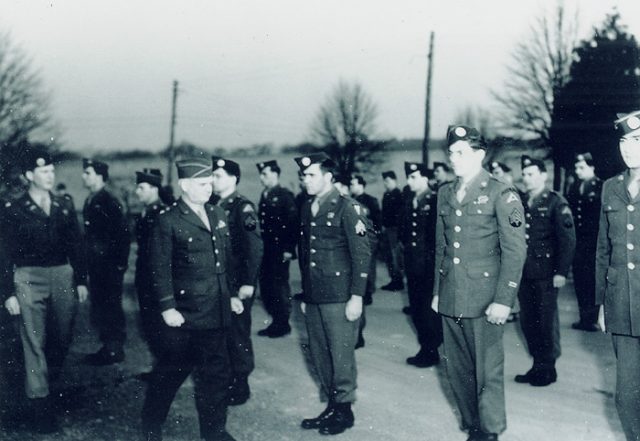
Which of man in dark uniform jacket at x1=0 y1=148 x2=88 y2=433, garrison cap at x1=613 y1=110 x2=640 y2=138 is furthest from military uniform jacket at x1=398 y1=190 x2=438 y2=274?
man in dark uniform jacket at x1=0 y1=148 x2=88 y2=433

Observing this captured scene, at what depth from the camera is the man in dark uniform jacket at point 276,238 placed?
861cm

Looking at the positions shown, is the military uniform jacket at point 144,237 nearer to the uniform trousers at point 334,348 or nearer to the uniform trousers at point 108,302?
the uniform trousers at point 108,302

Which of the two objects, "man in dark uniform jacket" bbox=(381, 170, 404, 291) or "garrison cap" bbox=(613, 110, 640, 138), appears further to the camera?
"man in dark uniform jacket" bbox=(381, 170, 404, 291)

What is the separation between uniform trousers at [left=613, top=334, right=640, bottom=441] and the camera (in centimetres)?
407

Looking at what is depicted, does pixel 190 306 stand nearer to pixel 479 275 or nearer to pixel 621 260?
pixel 479 275

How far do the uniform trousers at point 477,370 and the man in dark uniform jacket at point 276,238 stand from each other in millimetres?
3985

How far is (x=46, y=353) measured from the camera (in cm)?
563

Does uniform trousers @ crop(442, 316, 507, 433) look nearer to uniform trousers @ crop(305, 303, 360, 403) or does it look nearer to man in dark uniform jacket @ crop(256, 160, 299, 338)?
uniform trousers @ crop(305, 303, 360, 403)

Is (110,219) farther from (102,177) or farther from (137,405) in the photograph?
(137,405)

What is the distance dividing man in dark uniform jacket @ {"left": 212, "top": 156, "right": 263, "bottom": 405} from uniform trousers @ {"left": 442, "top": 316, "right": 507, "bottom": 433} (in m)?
1.84

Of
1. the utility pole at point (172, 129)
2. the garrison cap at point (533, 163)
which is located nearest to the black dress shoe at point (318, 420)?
the garrison cap at point (533, 163)

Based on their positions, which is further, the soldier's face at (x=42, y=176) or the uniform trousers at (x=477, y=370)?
the soldier's face at (x=42, y=176)

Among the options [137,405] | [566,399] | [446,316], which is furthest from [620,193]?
[137,405]

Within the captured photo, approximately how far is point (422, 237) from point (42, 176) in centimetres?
387
